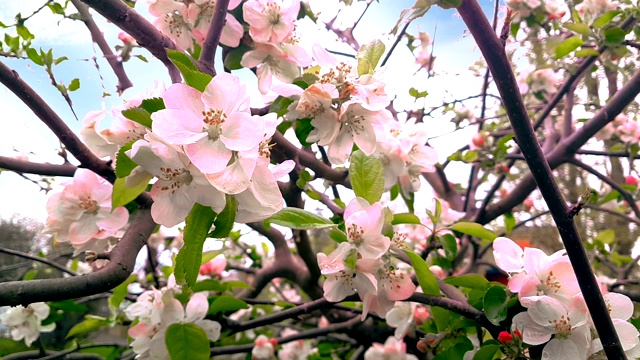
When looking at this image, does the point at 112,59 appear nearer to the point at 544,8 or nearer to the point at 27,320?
the point at 27,320

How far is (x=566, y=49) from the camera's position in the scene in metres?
1.07

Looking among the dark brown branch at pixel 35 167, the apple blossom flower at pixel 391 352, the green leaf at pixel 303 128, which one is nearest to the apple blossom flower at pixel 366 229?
the green leaf at pixel 303 128

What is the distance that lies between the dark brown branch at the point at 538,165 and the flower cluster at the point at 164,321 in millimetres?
654

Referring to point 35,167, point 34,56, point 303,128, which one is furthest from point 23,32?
point 303,128

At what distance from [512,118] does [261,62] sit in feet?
1.55

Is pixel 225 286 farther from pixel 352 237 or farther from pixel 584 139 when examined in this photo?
pixel 584 139

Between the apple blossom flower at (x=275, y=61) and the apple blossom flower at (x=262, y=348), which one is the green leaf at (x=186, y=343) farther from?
the apple blossom flower at (x=262, y=348)

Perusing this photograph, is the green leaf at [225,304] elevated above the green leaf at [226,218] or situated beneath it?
situated beneath

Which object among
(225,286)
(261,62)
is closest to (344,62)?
(261,62)

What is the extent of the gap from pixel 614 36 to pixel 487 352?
88cm

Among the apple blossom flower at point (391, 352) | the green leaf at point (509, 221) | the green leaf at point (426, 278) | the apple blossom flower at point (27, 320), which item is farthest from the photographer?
the green leaf at point (509, 221)

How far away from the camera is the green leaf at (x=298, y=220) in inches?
25.1

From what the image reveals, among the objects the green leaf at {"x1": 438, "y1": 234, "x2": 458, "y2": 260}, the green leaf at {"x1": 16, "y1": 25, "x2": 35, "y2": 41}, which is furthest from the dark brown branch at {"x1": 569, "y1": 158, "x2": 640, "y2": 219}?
the green leaf at {"x1": 16, "y1": 25, "x2": 35, "y2": 41}

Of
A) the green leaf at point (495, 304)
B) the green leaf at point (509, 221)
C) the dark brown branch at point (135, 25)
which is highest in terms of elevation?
the green leaf at point (509, 221)
